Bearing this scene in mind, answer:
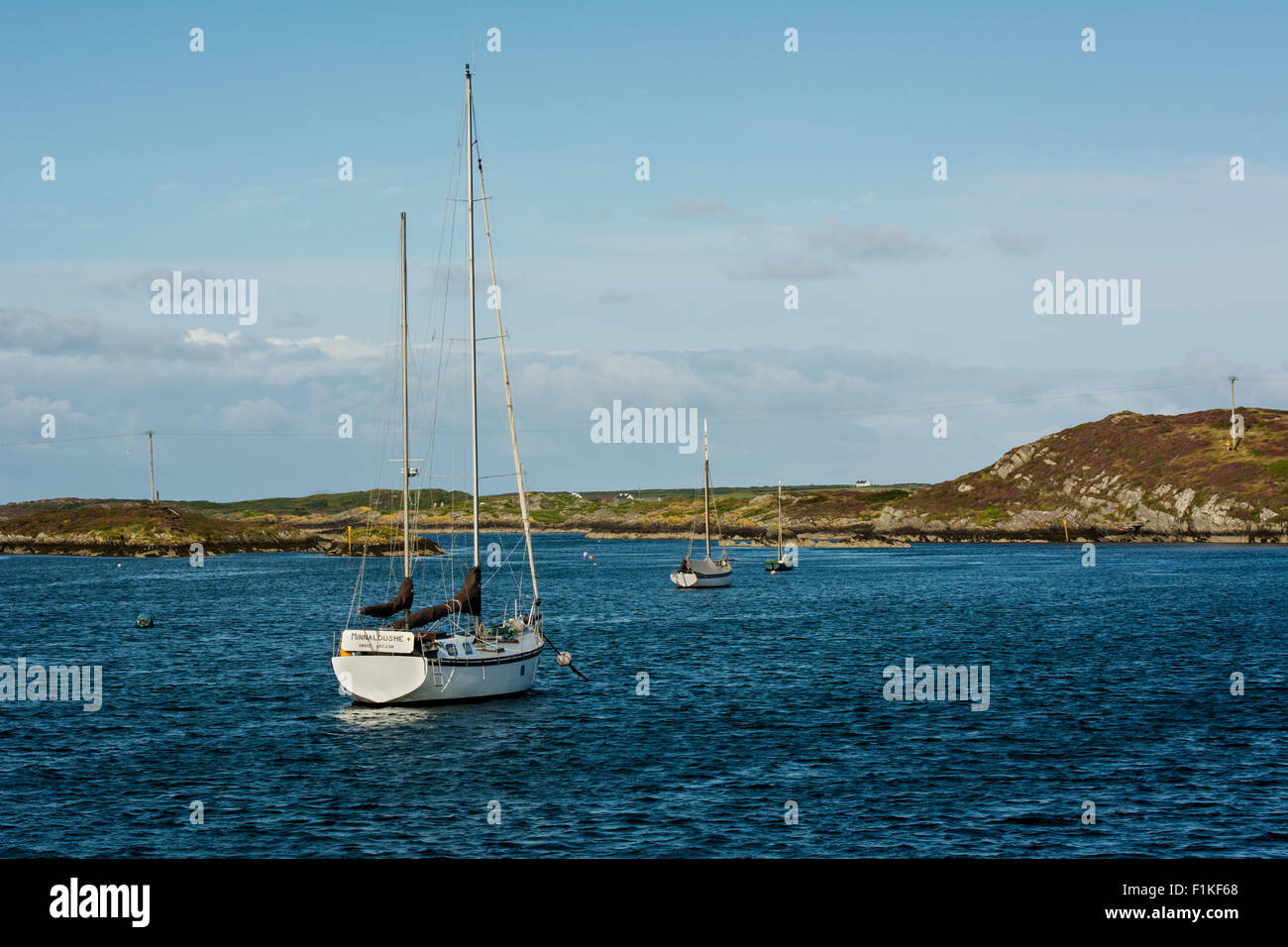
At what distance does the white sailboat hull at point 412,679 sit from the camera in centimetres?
4078

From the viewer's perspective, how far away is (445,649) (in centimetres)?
4166

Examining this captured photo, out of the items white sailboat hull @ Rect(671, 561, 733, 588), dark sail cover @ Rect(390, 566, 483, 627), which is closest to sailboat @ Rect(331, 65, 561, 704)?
dark sail cover @ Rect(390, 566, 483, 627)

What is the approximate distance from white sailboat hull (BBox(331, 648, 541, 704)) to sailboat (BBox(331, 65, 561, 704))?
1.4 inches

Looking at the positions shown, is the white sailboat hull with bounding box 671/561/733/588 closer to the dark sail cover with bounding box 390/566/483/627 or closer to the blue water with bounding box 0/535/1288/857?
the blue water with bounding box 0/535/1288/857

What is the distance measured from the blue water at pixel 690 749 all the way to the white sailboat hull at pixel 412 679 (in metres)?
0.80

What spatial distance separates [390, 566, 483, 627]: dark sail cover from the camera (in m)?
42.2

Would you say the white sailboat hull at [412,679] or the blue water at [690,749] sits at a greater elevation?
the white sailboat hull at [412,679]

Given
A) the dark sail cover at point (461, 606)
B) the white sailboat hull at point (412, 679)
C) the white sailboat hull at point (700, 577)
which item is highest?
the dark sail cover at point (461, 606)

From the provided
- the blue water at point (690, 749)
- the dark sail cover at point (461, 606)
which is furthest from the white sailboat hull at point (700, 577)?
the dark sail cover at point (461, 606)

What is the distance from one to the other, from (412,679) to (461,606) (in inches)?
130

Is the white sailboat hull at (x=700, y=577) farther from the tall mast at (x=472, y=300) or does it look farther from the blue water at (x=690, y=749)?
the tall mast at (x=472, y=300)
